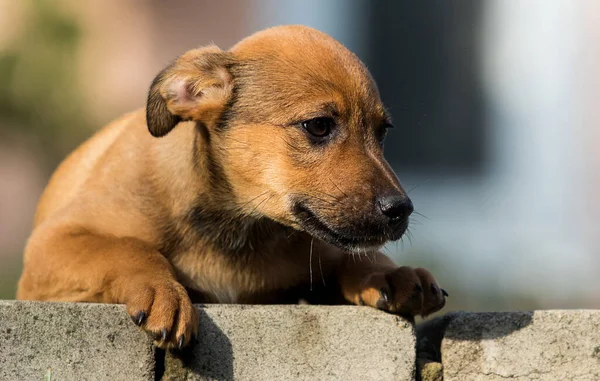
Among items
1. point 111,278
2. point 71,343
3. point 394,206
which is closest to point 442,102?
point 394,206

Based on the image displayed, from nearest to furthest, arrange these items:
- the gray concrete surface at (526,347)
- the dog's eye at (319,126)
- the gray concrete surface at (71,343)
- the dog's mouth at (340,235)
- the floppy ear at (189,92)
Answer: the gray concrete surface at (71,343)
the gray concrete surface at (526,347)
the dog's mouth at (340,235)
the dog's eye at (319,126)
the floppy ear at (189,92)

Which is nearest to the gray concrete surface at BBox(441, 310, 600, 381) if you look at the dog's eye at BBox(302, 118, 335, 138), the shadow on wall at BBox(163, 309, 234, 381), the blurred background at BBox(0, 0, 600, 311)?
the shadow on wall at BBox(163, 309, 234, 381)

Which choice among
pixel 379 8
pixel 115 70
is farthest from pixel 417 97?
pixel 115 70

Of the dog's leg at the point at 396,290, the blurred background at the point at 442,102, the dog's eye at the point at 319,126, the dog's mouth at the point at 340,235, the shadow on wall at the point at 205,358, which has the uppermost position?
the dog's eye at the point at 319,126

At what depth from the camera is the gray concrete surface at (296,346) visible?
4535mm

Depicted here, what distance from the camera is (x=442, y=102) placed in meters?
11.5

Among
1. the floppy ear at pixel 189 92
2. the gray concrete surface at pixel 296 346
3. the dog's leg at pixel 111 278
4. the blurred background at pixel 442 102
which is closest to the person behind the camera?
→ the dog's leg at pixel 111 278

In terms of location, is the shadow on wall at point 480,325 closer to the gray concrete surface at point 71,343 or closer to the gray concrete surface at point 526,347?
the gray concrete surface at point 526,347

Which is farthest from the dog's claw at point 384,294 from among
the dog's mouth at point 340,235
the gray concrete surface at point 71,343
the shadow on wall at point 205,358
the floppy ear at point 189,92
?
the floppy ear at point 189,92

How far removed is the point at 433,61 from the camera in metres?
11.6

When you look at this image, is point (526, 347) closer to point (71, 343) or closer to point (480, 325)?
point (480, 325)

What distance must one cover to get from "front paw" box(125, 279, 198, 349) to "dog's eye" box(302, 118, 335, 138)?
3.63 ft

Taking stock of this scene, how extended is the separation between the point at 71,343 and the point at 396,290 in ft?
4.97

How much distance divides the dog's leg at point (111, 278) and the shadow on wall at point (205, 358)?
0.33ft
